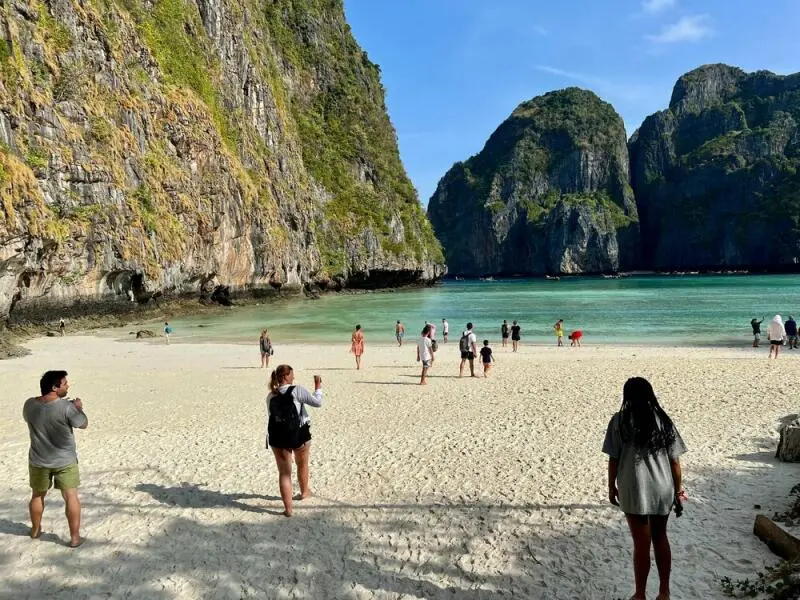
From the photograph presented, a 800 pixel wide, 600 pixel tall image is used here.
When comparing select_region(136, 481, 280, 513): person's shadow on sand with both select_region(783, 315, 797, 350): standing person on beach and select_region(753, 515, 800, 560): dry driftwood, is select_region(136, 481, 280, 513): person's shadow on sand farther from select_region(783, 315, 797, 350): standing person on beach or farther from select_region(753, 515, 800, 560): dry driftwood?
select_region(783, 315, 797, 350): standing person on beach

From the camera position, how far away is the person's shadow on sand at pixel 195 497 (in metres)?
6.45

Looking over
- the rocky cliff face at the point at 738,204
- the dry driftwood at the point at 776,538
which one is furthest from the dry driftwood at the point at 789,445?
the rocky cliff face at the point at 738,204

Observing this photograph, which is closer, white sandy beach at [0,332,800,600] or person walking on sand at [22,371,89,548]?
white sandy beach at [0,332,800,600]

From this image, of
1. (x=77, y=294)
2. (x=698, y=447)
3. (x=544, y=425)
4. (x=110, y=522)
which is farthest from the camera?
(x=77, y=294)

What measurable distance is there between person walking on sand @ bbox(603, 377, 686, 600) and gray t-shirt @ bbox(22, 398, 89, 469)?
474cm

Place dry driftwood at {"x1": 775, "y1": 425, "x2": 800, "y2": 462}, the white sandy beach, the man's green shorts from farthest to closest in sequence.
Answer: dry driftwood at {"x1": 775, "y1": 425, "x2": 800, "y2": 462}, the man's green shorts, the white sandy beach

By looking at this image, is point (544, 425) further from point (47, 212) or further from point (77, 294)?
point (77, 294)

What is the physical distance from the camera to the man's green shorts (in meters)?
5.14

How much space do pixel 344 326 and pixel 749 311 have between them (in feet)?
101

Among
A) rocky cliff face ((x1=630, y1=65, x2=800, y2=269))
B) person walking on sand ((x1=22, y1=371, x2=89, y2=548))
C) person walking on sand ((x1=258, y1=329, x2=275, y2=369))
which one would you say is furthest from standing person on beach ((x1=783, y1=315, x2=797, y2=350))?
rocky cliff face ((x1=630, y1=65, x2=800, y2=269))

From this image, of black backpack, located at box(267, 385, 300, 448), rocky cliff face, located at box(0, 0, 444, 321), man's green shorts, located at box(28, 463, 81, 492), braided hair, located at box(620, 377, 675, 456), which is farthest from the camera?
rocky cliff face, located at box(0, 0, 444, 321)

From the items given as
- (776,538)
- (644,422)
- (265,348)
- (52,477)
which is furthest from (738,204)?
(52,477)

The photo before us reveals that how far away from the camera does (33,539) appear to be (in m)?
5.52

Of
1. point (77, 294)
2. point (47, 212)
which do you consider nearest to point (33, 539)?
point (47, 212)
